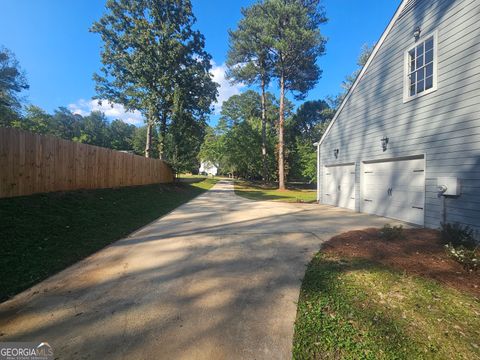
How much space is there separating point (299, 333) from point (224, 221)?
17.4 ft

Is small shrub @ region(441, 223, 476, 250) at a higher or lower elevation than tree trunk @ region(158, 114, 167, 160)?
lower

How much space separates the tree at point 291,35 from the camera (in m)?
19.1

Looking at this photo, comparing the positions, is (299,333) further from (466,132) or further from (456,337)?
(466,132)

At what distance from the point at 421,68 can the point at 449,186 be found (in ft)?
11.1

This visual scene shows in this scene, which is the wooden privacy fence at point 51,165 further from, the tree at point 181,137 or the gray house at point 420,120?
the gray house at point 420,120

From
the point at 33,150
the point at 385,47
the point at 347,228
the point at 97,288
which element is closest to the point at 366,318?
the point at 97,288

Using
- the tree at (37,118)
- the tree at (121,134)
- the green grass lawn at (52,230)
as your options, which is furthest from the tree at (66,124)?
the green grass lawn at (52,230)

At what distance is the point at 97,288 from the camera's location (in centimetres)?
328

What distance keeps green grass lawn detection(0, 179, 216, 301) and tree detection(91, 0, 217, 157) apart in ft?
45.4

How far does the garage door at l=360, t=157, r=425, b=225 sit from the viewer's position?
6.78 m

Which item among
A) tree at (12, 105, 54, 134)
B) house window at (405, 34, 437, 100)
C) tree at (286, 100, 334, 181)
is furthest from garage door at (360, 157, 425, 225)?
tree at (12, 105, 54, 134)

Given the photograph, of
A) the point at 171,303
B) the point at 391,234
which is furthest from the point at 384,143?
the point at 171,303

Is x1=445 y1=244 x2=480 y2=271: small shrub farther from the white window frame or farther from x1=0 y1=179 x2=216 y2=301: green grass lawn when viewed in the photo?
x1=0 y1=179 x2=216 y2=301: green grass lawn

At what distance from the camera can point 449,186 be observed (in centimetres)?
558
